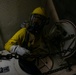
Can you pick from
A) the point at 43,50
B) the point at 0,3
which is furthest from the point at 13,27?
the point at 43,50

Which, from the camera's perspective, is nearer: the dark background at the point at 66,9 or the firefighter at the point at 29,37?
the firefighter at the point at 29,37

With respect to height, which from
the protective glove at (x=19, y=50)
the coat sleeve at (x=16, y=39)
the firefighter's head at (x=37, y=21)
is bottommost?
the protective glove at (x=19, y=50)

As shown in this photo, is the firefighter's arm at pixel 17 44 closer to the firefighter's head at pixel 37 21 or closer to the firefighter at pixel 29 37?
the firefighter at pixel 29 37

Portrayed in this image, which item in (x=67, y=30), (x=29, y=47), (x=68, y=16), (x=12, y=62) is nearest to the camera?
(x=12, y=62)

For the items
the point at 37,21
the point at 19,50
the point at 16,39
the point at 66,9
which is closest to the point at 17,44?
the point at 16,39

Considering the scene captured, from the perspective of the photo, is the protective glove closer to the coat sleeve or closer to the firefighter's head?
the coat sleeve

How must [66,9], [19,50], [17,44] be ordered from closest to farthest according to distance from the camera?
[19,50], [17,44], [66,9]

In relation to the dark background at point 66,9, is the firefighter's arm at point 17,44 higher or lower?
lower

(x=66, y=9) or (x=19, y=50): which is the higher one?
(x=66, y=9)

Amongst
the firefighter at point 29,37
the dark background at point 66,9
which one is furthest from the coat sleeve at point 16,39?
the dark background at point 66,9

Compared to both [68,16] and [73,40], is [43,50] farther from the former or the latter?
[68,16]

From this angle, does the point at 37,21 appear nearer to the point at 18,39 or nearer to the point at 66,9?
the point at 18,39

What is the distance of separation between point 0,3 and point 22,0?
11.4 inches

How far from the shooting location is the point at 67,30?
2254 mm
